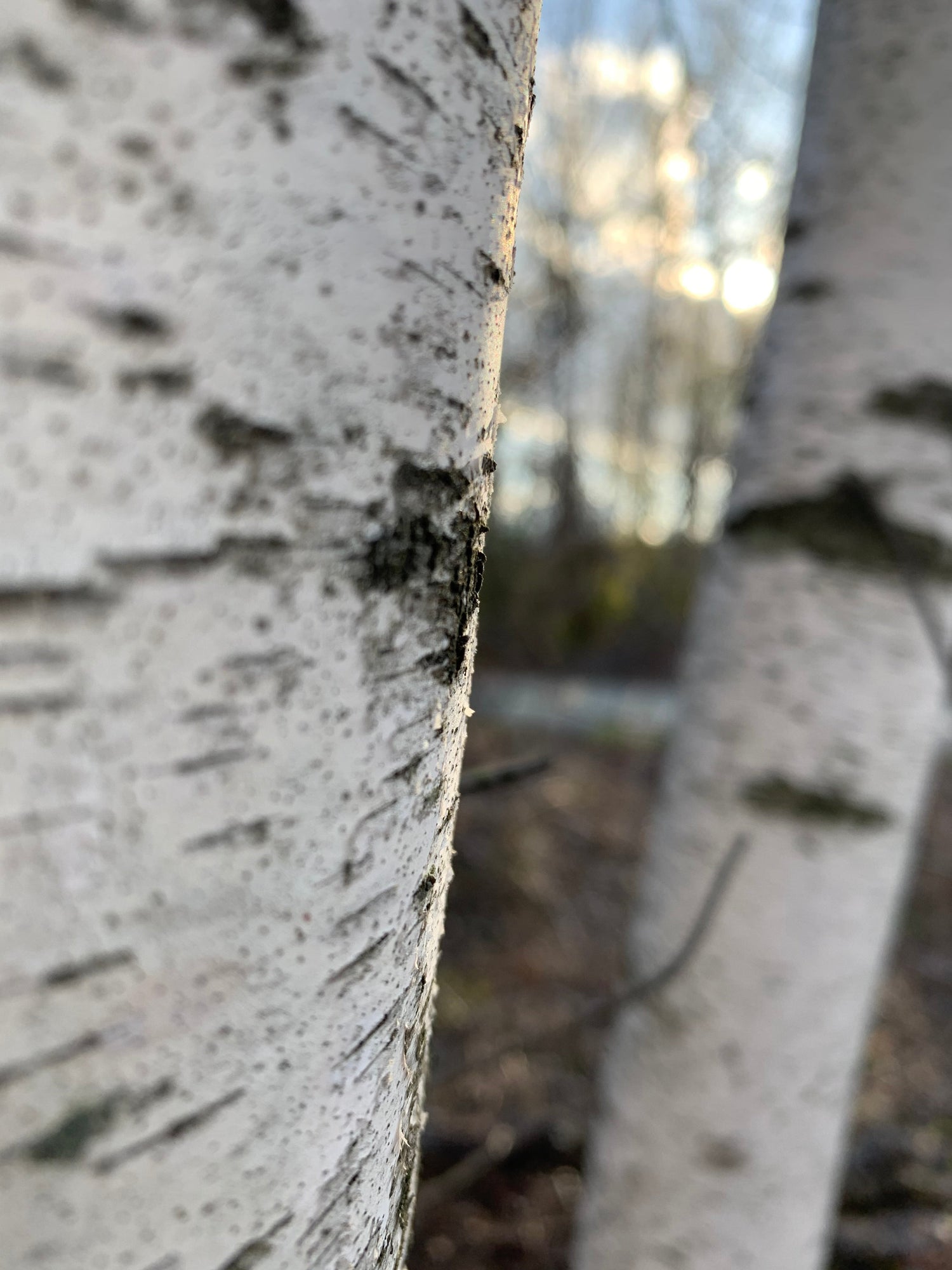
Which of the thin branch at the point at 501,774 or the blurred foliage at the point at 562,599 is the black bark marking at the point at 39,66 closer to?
the thin branch at the point at 501,774

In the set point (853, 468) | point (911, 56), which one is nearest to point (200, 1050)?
point (853, 468)

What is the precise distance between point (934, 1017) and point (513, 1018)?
170 centimetres

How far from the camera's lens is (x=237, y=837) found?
21 centimetres

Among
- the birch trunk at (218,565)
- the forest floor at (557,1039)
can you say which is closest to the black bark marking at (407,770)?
the birch trunk at (218,565)

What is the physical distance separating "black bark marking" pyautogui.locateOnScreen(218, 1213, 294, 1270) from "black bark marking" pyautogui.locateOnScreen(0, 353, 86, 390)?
218 mm

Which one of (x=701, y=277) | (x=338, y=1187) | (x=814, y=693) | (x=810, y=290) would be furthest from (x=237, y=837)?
(x=701, y=277)

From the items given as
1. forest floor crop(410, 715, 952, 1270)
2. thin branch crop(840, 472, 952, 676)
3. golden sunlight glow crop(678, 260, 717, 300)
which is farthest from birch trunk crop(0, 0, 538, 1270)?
golden sunlight glow crop(678, 260, 717, 300)

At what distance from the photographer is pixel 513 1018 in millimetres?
2969

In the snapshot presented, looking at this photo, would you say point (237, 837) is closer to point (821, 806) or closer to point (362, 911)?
point (362, 911)

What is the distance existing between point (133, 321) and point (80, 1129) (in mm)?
174

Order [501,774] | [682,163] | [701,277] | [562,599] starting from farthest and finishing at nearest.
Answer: [562,599], [701,277], [682,163], [501,774]

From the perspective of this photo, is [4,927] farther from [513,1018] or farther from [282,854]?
[513,1018]

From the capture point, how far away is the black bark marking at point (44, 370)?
162 mm

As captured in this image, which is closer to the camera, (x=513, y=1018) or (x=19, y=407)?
(x=19, y=407)
